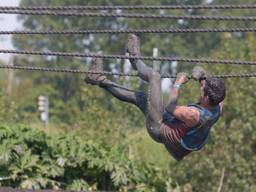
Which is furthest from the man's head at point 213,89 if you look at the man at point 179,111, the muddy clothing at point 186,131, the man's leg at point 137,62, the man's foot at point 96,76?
the man's foot at point 96,76

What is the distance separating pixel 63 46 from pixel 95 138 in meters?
26.7

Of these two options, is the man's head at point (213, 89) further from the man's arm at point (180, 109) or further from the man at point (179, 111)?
the man's arm at point (180, 109)

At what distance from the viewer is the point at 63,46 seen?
40.8 metres

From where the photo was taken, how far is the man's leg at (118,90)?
278 inches

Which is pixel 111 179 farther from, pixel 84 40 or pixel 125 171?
pixel 84 40

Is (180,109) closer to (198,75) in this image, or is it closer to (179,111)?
(179,111)

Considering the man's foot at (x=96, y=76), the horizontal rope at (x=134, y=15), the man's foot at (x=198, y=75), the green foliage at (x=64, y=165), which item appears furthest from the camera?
the green foliage at (x=64, y=165)

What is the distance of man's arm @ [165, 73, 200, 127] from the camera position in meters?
6.66

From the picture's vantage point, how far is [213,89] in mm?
6637

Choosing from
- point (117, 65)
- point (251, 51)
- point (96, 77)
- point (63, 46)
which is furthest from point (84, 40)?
point (96, 77)

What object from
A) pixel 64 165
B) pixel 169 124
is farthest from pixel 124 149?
pixel 169 124

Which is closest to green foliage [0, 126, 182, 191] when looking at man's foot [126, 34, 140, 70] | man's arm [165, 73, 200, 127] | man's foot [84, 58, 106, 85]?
man's foot [84, 58, 106, 85]

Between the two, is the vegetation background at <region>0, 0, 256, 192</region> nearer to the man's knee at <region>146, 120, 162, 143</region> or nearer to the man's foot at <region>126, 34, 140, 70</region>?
the man's foot at <region>126, 34, 140, 70</region>

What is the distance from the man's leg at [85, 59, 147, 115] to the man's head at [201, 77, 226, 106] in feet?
1.80
